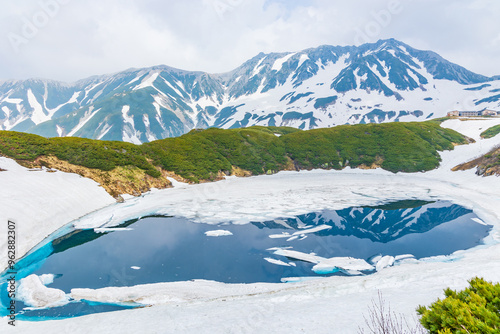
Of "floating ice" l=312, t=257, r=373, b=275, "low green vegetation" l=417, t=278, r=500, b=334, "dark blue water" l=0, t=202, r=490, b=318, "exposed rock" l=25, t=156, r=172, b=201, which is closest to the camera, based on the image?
"low green vegetation" l=417, t=278, r=500, b=334

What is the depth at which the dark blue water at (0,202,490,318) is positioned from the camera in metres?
15.9

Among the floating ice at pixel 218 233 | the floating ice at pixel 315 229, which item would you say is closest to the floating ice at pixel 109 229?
the floating ice at pixel 218 233

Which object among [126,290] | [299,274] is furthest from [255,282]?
[126,290]

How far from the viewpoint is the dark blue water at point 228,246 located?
52.1ft

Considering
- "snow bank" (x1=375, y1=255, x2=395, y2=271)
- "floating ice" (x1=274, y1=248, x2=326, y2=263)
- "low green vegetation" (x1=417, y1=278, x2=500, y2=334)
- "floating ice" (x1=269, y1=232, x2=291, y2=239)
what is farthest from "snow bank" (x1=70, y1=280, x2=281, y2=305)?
"low green vegetation" (x1=417, y1=278, x2=500, y2=334)

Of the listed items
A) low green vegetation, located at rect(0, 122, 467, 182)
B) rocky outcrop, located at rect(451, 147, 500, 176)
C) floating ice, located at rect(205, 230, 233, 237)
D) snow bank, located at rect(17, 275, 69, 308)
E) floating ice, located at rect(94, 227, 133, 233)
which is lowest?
snow bank, located at rect(17, 275, 69, 308)

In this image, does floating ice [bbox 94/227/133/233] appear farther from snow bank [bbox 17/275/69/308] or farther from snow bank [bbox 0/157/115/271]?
snow bank [bbox 17/275/69/308]

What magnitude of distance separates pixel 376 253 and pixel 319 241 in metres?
4.27

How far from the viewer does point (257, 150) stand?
215ft

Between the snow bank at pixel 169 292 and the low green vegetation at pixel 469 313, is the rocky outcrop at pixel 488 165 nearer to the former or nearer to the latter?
the snow bank at pixel 169 292

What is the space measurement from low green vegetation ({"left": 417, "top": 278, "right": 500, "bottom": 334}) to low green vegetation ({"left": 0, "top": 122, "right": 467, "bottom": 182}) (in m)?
41.9

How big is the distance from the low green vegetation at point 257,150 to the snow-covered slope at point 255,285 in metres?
7.40

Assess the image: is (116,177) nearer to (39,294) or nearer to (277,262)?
(39,294)

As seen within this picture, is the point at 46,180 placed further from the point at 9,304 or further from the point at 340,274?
the point at 340,274
